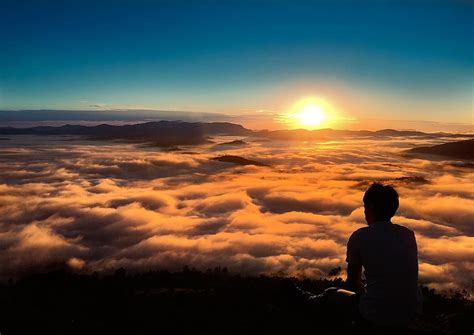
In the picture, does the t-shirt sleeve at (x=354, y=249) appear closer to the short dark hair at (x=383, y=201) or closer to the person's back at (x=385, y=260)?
the person's back at (x=385, y=260)

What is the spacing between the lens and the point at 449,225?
267 feet

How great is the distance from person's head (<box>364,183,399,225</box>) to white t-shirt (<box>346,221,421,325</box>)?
0.45 ft

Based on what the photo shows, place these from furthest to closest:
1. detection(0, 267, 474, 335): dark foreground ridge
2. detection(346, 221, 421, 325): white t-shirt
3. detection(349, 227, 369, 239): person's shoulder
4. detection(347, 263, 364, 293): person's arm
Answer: detection(0, 267, 474, 335): dark foreground ridge → detection(347, 263, 364, 293): person's arm → detection(349, 227, 369, 239): person's shoulder → detection(346, 221, 421, 325): white t-shirt

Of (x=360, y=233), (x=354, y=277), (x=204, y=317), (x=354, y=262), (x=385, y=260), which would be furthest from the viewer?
(x=204, y=317)

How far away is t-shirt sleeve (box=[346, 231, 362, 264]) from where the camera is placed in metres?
5.55

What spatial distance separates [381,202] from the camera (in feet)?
18.3

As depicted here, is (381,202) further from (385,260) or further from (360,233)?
(385,260)

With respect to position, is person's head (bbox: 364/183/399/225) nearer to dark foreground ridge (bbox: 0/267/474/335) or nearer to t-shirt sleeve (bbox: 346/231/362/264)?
t-shirt sleeve (bbox: 346/231/362/264)

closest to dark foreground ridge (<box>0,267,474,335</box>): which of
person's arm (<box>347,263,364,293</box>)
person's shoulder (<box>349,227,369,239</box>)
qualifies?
person's arm (<box>347,263,364,293</box>)

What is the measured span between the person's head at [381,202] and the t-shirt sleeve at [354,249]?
0.34m

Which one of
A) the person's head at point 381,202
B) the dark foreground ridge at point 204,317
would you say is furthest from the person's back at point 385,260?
the dark foreground ridge at point 204,317

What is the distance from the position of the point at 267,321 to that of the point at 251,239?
55.6 m

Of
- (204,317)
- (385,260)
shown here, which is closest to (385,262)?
(385,260)

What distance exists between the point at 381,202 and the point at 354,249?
2.56 ft
